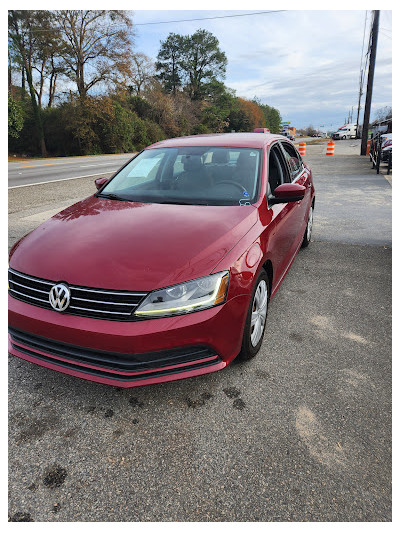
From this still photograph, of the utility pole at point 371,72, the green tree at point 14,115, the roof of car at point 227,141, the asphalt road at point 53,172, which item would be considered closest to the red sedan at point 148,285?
the roof of car at point 227,141

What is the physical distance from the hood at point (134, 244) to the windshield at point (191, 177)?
197 millimetres

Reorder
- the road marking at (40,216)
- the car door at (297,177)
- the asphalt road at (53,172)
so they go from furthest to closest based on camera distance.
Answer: the asphalt road at (53,172)
the road marking at (40,216)
the car door at (297,177)

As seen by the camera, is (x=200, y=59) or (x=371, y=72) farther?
(x=200, y=59)

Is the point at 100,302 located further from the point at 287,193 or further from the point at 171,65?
the point at 171,65

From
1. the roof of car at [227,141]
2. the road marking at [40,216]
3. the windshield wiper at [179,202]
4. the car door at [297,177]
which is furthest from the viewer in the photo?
the road marking at [40,216]

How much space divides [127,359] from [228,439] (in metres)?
0.71

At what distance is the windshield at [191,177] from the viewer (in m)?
3.10

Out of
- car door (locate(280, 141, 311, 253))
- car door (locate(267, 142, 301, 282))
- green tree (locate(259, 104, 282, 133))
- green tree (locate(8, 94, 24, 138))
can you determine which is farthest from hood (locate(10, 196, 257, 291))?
green tree (locate(259, 104, 282, 133))

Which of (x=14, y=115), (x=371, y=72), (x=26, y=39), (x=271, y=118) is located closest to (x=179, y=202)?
(x=371, y=72)

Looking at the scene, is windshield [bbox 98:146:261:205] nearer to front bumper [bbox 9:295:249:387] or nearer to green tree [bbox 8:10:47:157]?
front bumper [bbox 9:295:249:387]

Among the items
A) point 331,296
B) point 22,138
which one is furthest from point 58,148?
point 331,296

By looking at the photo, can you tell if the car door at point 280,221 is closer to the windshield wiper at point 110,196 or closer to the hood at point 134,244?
the hood at point 134,244

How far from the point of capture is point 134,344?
6.63 feet
